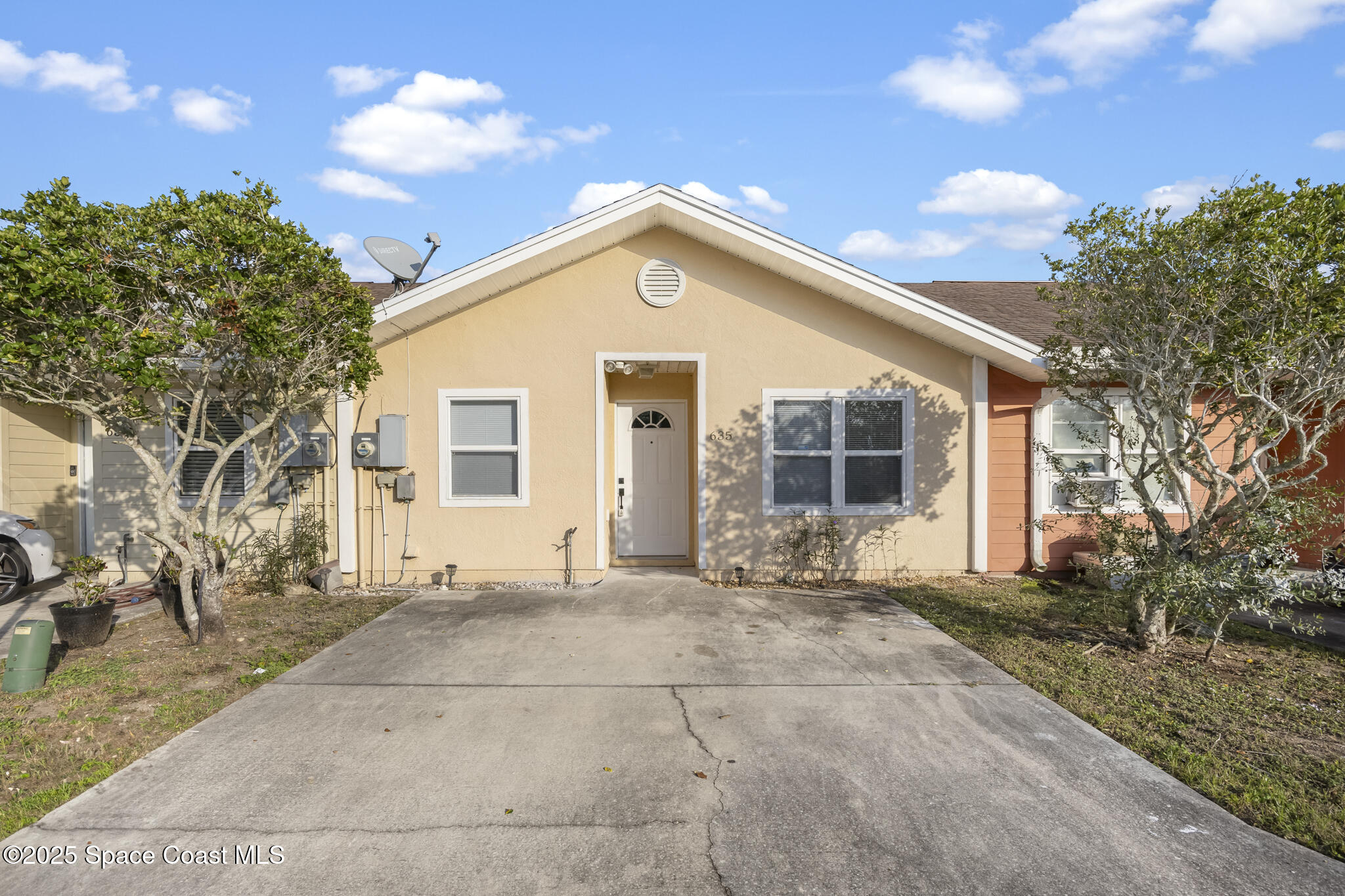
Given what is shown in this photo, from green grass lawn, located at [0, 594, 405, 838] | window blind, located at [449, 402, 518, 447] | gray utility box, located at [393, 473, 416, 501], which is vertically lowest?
green grass lawn, located at [0, 594, 405, 838]

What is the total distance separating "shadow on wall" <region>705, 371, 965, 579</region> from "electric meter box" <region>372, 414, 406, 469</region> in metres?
3.63

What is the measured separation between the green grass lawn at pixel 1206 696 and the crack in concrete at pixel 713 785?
2497 mm

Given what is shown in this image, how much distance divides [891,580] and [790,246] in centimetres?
424

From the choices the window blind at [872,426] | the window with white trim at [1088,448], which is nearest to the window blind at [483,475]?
the window blind at [872,426]

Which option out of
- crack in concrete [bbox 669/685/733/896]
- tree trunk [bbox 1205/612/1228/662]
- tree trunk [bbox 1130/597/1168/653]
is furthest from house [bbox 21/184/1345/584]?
crack in concrete [bbox 669/685/733/896]

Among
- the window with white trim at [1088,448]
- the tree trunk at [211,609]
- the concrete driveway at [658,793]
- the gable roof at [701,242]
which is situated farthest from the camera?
the window with white trim at [1088,448]

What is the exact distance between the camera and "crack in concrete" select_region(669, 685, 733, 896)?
9.04 feet

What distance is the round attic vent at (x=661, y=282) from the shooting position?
7922mm

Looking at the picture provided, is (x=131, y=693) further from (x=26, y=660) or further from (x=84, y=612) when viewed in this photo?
(x=84, y=612)

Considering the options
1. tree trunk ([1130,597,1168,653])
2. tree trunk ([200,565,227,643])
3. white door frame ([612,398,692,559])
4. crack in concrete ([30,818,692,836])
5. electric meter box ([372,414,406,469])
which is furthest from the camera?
white door frame ([612,398,692,559])

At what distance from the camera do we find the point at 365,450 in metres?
7.68

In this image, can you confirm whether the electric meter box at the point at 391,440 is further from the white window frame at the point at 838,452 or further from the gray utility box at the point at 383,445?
the white window frame at the point at 838,452

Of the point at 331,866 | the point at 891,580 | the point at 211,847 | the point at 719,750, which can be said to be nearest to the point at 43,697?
the point at 211,847

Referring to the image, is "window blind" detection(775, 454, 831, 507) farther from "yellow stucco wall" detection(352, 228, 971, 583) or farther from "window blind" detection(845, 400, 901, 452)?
"window blind" detection(845, 400, 901, 452)
